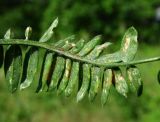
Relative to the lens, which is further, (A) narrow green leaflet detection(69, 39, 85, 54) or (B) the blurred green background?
(B) the blurred green background

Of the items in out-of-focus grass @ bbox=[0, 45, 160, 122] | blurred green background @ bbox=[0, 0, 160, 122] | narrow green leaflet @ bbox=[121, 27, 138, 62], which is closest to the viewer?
narrow green leaflet @ bbox=[121, 27, 138, 62]

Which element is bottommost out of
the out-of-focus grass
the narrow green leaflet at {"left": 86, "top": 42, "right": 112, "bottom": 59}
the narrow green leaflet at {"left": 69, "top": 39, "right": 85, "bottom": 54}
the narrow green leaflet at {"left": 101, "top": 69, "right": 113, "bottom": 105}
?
the narrow green leaflet at {"left": 101, "top": 69, "right": 113, "bottom": 105}

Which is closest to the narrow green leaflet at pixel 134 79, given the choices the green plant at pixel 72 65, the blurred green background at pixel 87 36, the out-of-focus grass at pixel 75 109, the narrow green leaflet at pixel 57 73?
the green plant at pixel 72 65

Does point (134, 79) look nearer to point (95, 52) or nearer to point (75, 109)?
point (95, 52)

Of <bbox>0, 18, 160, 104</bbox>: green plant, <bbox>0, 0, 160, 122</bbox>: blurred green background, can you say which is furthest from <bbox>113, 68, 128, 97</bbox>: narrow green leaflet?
<bbox>0, 0, 160, 122</bbox>: blurred green background

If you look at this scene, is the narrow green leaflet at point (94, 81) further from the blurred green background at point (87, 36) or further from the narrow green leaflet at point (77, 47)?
the blurred green background at point (87, 36)

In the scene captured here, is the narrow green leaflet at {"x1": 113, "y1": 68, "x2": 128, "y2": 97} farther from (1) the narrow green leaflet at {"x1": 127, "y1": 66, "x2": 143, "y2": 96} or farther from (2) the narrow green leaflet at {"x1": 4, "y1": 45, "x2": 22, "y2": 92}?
(2) the narrow green leaflet at {"x1": 4, "y1": 45, "x2": 22, "y2": 92}

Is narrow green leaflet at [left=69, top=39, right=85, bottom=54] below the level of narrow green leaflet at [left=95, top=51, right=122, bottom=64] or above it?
above

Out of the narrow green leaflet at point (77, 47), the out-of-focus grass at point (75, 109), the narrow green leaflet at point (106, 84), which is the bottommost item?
the narrow green leaflet at point (106, 84)
